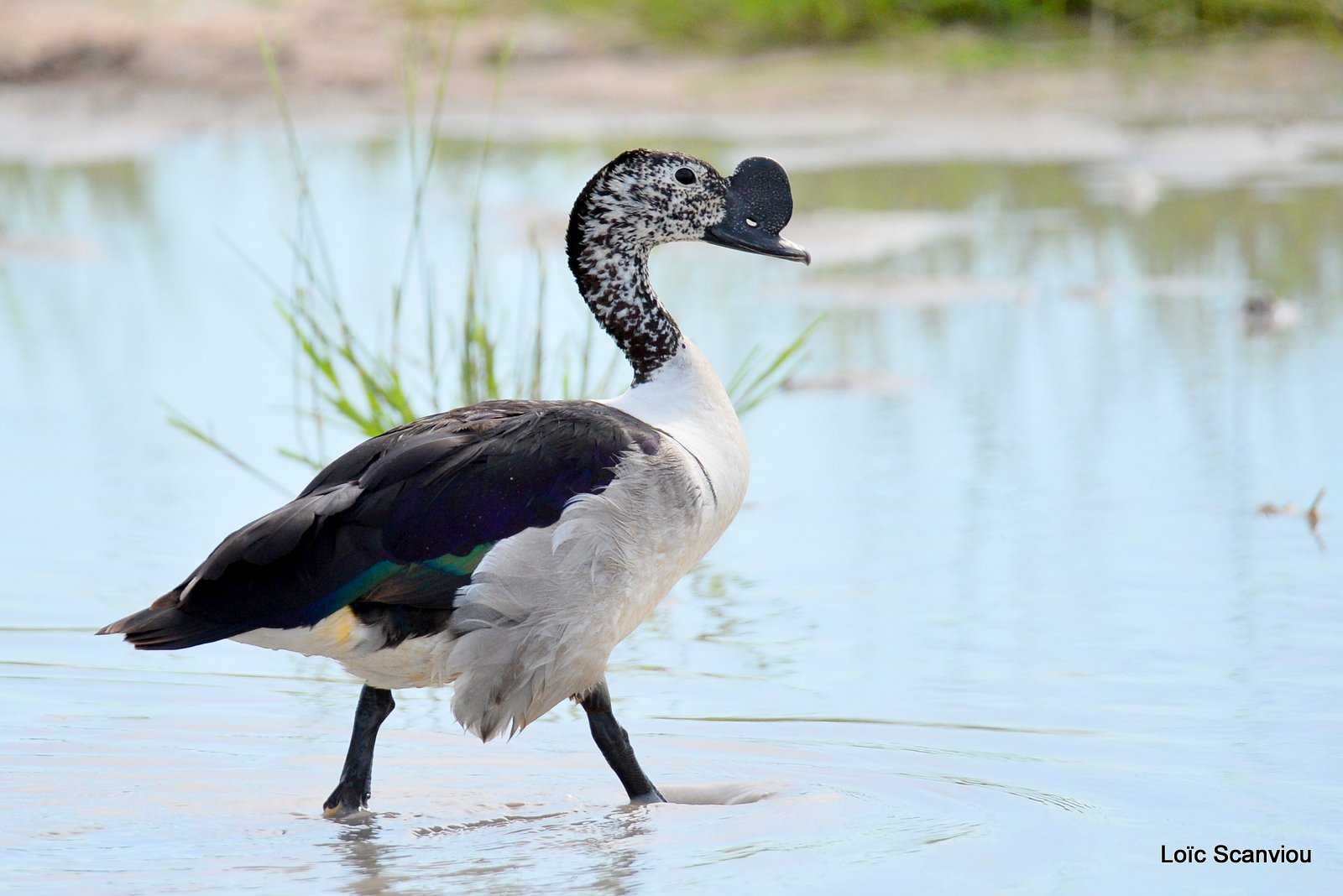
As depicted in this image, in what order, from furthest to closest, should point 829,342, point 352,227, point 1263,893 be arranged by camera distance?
point 352,227 → point 829,342 → point 1263,893

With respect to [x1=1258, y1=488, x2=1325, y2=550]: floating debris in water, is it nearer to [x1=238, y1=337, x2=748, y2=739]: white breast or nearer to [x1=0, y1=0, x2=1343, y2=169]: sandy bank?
[x1=238, y1=337, x2=748, y2=739]: white breast

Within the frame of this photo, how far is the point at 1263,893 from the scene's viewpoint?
3676 millimetres

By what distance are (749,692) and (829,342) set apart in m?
4.04

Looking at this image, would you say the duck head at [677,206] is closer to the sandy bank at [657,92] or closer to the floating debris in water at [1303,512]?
the floating debris in water at [1303,512]

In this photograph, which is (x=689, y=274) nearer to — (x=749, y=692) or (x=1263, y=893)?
(x=749, y=692)

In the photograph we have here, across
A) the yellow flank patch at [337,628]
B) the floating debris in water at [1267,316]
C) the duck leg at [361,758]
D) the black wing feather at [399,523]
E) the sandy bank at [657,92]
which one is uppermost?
the sandy bank at [657,92]

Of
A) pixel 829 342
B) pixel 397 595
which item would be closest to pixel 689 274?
pixel 829 342

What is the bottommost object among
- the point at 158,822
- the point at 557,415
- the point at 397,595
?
the point at 158,822

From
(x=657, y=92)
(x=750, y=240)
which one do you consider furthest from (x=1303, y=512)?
Answer: (x=657, y=92)

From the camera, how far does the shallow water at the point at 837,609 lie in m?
4.04

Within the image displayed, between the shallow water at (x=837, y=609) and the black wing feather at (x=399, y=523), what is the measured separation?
1.58 ft

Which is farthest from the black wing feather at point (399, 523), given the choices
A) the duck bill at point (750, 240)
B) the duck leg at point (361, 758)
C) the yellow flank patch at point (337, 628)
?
the duck bill at point (750, 240)

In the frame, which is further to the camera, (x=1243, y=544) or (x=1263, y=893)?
(x=1243, y=544)

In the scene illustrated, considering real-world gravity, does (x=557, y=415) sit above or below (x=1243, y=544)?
above
